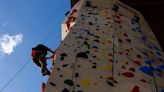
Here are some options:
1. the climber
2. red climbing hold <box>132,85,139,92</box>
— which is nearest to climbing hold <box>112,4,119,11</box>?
the climber

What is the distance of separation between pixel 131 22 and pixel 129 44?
3.55 feet

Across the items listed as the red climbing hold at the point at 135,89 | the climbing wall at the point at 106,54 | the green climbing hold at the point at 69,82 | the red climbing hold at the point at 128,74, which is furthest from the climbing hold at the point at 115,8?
the green climbing hold at the point at 69,82

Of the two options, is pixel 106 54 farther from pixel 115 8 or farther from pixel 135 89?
pixel 115 8

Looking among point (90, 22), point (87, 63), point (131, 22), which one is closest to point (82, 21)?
point (90, 22)

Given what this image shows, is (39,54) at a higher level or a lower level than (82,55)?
lower

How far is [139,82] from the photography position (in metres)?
4.82

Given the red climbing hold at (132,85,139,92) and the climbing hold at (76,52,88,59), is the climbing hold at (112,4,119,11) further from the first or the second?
the red climbing hold at (132,85,139,92)

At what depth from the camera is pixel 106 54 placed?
5422mm

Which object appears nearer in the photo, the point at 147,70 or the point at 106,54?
the point at 147,70

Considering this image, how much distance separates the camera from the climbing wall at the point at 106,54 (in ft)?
14.9

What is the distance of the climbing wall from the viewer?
179 inches

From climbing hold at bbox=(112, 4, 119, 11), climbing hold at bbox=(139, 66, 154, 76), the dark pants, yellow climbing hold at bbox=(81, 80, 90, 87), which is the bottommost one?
the dark pants

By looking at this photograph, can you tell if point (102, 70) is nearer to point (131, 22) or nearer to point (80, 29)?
point (80, 29)

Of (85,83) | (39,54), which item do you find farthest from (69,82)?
(39,54)
